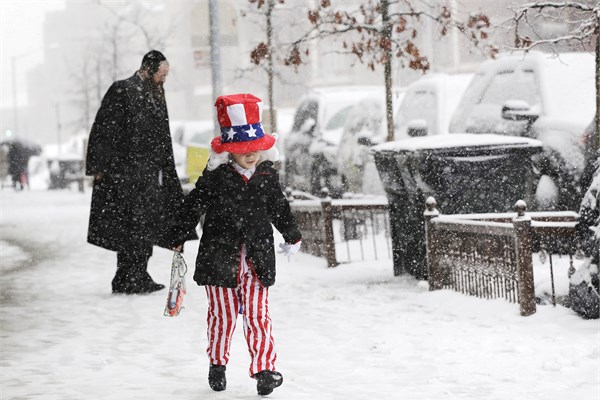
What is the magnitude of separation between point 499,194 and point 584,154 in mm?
1411

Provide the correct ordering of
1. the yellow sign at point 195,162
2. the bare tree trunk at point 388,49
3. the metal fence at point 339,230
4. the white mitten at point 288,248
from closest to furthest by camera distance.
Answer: the white mitten at point 288,248 < the metal fence at point 339,230 < the bare tree trunk at point 388,49 < the yellow sign at point 195,162

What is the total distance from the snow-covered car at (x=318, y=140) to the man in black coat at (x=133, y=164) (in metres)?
6.78

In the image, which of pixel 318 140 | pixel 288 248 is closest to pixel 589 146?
pixel 288 248

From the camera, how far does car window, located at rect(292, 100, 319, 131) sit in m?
18.6

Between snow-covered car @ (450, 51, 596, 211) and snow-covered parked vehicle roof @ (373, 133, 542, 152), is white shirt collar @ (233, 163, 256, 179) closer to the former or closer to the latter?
snow-covered parked vehicle roof @ (373, 133, 542, 152)

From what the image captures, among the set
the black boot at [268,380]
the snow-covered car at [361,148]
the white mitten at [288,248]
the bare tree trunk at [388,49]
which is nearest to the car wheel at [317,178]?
the snow-covered car at [361,148]

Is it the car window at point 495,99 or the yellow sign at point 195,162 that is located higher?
the car window at point 495,99

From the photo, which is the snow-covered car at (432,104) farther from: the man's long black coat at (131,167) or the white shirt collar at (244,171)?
the white shirt collar at (244,171)

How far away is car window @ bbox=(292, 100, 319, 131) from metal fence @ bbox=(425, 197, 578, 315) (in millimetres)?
8690

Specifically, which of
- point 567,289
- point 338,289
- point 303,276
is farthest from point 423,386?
point 303,276

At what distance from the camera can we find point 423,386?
20.7 feet

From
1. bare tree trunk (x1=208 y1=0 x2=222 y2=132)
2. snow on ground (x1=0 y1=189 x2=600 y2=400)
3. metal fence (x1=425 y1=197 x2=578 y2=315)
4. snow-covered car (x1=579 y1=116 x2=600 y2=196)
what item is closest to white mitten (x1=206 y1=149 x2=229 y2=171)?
snow on ground (x1=0 y1=189 x2=600 y2=400)

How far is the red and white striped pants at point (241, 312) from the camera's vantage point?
19.8 ft

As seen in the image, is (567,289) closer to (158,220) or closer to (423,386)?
(423,386)
